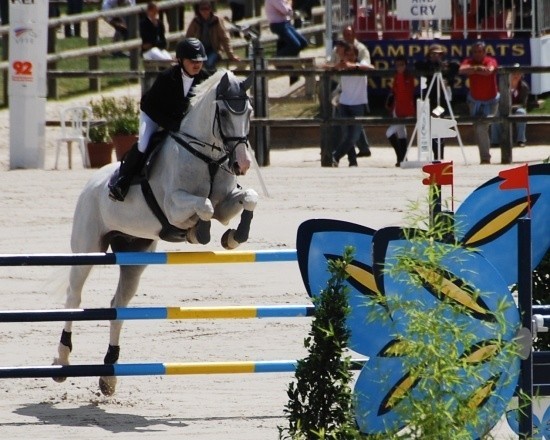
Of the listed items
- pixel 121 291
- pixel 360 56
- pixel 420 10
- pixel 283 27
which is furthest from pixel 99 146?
pixel 121 291

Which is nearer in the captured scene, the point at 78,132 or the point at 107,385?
the point at 107,385

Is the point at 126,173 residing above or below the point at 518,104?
below

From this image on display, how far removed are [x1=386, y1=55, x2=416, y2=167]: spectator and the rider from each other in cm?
1058

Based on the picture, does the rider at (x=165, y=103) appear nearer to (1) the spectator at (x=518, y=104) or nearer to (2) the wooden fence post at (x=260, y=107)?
(2) the wooden fence post at (x=260, y=107)

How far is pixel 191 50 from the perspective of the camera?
28.3ft

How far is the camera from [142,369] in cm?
718

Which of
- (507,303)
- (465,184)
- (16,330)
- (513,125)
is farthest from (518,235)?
(513,125)

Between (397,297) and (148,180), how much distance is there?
404 centimetres

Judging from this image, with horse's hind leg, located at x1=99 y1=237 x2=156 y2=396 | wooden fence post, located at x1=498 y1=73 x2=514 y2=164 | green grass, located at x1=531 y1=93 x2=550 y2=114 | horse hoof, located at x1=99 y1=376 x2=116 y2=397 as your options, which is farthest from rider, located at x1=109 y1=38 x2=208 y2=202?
green grass, located at x1=531 y1=93 x2=550 y2=114

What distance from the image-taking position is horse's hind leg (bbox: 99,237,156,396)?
8.36m

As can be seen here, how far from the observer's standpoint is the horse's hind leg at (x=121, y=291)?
8.36 meters

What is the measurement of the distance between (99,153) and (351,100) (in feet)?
12.1

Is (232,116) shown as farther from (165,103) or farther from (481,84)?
(481,84)

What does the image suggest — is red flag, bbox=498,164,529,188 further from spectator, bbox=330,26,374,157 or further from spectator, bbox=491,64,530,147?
spectator, bbox=491,64,530,147
